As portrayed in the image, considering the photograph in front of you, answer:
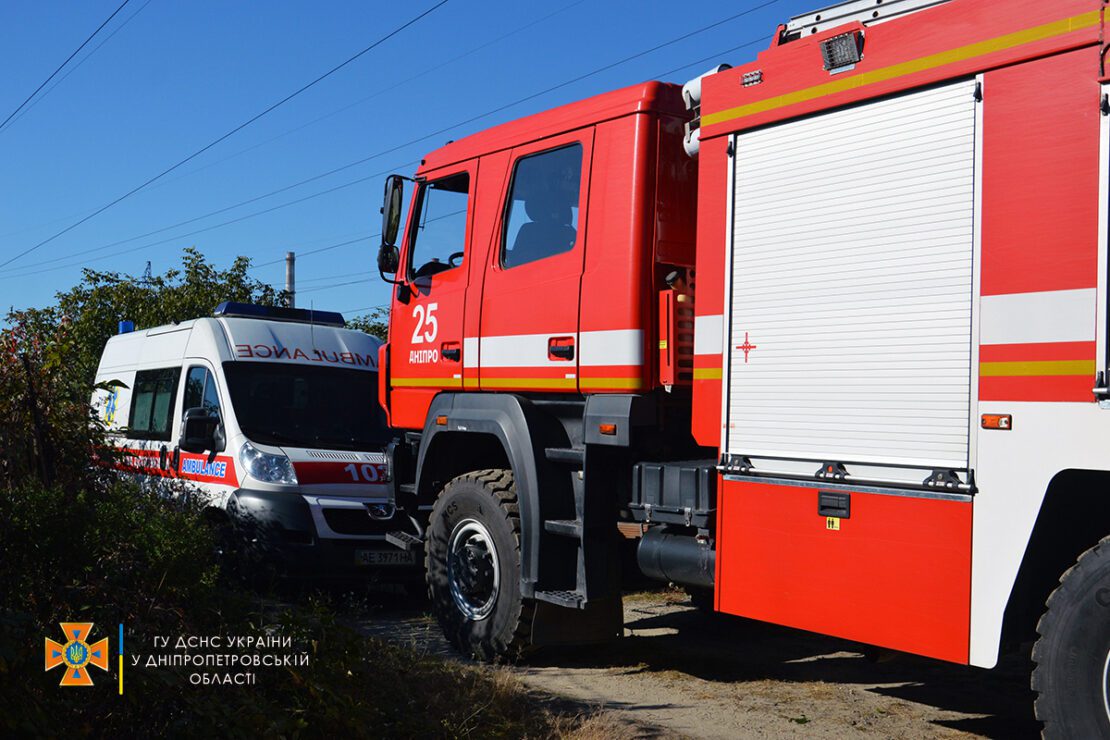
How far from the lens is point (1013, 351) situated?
4.23m

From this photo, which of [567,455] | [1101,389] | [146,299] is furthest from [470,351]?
[146,299]

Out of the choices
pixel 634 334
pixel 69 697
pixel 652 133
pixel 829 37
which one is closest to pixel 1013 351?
pixel 829 37

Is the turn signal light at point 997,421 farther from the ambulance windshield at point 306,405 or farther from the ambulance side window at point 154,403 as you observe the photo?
the ambulance side window at point 154,403

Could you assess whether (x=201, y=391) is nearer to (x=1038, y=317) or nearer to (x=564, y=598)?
(x=564, y=598)

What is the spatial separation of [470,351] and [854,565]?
10.5 ft

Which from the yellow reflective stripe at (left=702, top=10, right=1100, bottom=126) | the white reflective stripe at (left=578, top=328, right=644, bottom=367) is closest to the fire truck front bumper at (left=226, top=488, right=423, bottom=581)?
the white reflective stripe at (left=578, top=328, right=644, bottom=367)

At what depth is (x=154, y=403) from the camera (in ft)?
34.8

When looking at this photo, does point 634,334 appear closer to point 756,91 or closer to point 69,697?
point 756,91

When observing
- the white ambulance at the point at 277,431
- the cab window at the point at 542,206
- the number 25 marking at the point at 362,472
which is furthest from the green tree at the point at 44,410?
the cab window at the point at 542,206

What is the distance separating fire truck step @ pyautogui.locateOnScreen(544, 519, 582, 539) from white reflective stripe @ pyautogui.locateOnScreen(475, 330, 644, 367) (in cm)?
89

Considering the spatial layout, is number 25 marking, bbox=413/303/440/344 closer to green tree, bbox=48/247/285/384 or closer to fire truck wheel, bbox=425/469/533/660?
fire truck wheel, bbox=425/469/533/660

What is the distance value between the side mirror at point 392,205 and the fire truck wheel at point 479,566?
187 centimetres

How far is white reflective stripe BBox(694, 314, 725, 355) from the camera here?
5.50 metres

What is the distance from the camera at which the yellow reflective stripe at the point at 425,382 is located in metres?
7.33
